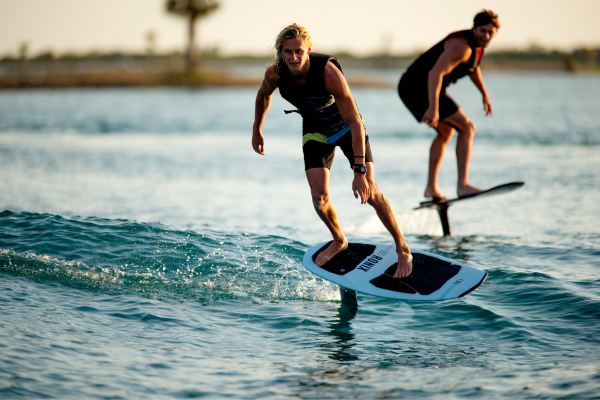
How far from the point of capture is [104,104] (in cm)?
4316

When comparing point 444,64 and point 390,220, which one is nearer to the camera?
point 390,220

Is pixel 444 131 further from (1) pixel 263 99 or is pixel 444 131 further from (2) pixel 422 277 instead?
(1) pixel 263 99

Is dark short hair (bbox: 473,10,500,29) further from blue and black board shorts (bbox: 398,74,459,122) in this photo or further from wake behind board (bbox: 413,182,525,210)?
wake behind board (bbox: 413,182,525,210)

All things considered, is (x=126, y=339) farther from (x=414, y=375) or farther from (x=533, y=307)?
(x=533, y=307)

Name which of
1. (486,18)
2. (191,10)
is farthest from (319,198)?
(191,10)

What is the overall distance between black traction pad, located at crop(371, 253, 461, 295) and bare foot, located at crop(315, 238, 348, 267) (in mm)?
498

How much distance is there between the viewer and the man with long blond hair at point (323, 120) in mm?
5168

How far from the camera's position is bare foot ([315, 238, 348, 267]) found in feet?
19.8

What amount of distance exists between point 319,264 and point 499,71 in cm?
11484

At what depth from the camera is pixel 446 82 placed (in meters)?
8.03

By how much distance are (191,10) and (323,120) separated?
65007 mm

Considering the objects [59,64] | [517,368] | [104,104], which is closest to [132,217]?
[517,368]

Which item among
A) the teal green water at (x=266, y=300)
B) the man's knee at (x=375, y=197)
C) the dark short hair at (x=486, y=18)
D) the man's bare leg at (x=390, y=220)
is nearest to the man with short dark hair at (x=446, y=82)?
the dark short hair at (x=486, y=18)

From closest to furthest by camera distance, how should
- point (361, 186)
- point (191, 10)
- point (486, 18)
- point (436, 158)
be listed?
point (361, 186)
point (486, 18)
point (436, 158)
point (191, 10)
